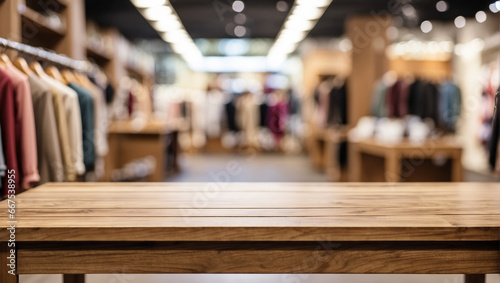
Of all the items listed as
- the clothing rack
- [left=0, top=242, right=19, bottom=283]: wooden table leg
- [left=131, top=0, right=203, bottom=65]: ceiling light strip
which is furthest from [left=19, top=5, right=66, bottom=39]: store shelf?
[left=0, top=242, right=19, bottom=283]: wooden table leg

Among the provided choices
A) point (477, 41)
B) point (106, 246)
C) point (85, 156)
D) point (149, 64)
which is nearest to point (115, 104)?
point (85, 156)

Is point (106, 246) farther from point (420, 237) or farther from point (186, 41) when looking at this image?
point (186, 41)

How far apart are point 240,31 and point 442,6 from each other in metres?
4.12

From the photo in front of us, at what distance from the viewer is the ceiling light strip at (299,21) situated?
5.50 m

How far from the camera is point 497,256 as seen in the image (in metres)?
1.26

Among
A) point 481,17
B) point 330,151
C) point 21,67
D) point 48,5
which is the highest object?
point 481,17

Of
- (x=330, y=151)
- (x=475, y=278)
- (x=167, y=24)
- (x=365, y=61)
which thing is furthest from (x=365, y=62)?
(x=475, y=278)

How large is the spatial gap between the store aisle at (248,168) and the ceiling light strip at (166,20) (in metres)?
2.30

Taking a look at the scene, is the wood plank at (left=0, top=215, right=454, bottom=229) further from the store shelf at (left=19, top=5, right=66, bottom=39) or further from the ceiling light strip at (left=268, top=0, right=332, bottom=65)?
the ceiling light strip at (left=268, top=0, right=332, bottom=65)

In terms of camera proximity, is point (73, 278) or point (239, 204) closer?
point (239, 204)

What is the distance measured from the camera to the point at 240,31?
9.55 metres

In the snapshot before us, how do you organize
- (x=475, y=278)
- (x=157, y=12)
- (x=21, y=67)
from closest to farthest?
(x=475, y=278)
(x=21, y=67)
(x=157, y=12)

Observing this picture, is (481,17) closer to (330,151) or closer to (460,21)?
(460,21)

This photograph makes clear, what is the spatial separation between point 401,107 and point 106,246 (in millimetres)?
5627
